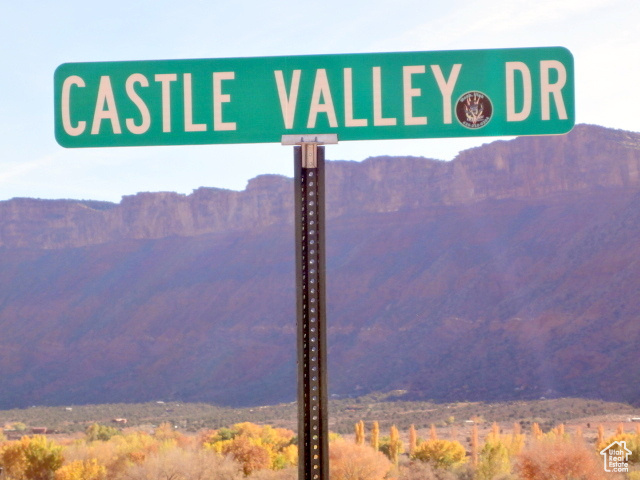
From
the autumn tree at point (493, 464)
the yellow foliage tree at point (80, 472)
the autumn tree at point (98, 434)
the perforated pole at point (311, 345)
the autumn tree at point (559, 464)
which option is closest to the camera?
the perforated pole at point (311, 345)

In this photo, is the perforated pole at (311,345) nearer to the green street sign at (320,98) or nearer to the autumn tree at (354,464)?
the green street sign at (320,98)

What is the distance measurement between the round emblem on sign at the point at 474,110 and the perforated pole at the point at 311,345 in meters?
0.41

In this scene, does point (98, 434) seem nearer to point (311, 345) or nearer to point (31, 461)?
point (31, 461)

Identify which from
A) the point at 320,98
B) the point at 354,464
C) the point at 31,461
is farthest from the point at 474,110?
the point at 31,461

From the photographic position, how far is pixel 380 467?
1269 cm

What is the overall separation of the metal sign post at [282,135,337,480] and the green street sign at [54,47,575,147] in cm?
13

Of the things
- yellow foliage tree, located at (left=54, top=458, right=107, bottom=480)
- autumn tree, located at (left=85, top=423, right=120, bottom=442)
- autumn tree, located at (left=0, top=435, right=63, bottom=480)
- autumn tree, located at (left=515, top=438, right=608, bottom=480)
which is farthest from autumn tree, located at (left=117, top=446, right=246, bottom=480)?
autumn tree, located at (left=85, top=423, right=120, bottom=442)

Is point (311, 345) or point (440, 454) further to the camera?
point (440, 454)

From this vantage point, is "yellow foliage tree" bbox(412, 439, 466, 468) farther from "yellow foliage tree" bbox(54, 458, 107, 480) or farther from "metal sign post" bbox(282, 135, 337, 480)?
"metal sign post" bbox(282, 135, 337, 480)

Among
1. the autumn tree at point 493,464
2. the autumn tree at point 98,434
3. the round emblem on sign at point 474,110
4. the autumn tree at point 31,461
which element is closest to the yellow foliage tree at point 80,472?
the autumn tree at point 31,461

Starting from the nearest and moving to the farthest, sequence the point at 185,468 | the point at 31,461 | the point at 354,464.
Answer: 1. the point at 185,468
2. the point at 354,464
3. the point at 31,461

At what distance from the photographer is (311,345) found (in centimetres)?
205

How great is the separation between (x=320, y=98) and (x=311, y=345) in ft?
2.07

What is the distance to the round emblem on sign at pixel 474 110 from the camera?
2.11 metres
